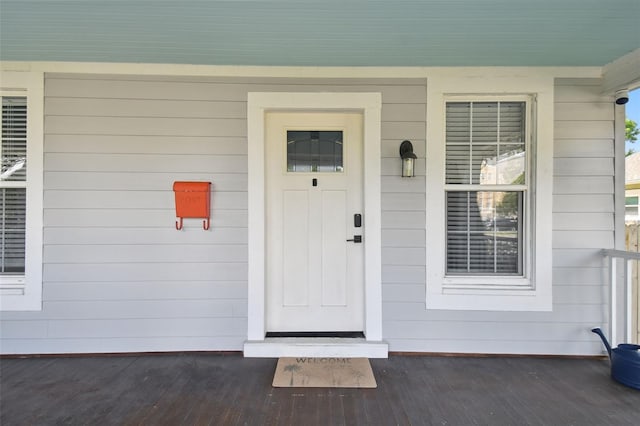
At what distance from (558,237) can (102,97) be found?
4114 millimetres

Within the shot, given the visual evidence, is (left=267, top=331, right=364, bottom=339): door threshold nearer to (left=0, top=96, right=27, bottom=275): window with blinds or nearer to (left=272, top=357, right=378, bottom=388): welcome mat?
(left=272, top=357, right=378, bottom=388): welcome mat

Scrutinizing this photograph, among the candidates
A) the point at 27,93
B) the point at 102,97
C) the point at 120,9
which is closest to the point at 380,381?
the point at 120,9

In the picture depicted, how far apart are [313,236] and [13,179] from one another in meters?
2.66

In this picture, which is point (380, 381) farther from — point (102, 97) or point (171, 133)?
point (102, 97)

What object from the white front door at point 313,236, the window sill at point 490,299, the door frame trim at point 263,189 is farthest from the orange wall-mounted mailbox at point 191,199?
the window sill at point 490,299

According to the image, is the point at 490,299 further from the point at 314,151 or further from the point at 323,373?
the point at 314,151

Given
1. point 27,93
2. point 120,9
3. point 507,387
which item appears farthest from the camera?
point 27,93

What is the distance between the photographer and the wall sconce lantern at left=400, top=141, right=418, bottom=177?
2.68 m

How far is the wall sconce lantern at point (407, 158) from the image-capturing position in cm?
268

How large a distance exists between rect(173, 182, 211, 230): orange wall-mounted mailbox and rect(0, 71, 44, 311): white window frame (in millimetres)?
1168

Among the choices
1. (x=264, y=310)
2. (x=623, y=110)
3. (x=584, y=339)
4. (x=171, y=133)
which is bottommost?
(x=584, y=339)

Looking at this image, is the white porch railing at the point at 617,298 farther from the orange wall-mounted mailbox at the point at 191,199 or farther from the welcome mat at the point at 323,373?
the orange wall-mounted mailbox at the point at 191,199

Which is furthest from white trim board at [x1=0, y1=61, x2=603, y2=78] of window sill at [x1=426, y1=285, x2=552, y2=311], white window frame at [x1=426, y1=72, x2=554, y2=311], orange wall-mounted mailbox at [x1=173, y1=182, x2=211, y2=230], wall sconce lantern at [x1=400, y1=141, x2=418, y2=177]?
window sill at [x1=426, y1=285, x2=552, y2=311]

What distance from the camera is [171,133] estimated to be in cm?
277
